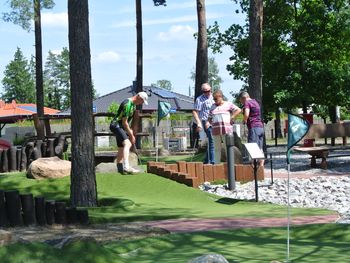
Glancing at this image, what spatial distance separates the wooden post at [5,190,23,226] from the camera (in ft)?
26.9

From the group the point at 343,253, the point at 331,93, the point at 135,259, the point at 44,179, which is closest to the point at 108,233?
the point at 135,259

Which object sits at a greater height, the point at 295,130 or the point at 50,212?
the point at 295,130

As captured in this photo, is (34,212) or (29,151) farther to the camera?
(29,151)

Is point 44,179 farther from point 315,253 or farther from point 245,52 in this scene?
point 245,52

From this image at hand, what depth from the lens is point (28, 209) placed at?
833 centimetres

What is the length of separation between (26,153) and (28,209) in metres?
7.21

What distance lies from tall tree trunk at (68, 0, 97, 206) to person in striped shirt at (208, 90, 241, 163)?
139 inches

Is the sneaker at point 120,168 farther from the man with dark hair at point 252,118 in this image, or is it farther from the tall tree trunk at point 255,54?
the tall tree trunk at point 255,54

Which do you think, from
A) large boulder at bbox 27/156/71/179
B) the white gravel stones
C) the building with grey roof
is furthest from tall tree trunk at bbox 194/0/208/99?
the building with grey roof

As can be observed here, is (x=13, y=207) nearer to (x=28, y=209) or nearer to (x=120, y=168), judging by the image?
(x=28, y=209)

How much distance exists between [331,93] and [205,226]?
19210 millimetres

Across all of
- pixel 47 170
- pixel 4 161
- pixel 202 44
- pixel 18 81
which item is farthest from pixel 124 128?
pixel 18 81

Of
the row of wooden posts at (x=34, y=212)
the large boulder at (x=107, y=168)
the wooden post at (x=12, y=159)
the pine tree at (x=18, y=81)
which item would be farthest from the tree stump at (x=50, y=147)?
the pine tree at (x=18, y=81)

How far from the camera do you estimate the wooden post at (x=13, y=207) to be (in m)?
8.20
